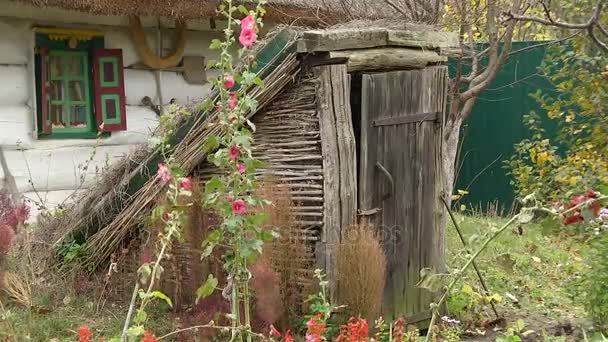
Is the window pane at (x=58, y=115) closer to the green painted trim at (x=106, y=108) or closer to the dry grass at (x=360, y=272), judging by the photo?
the green painted trim at (x=106, y=108)

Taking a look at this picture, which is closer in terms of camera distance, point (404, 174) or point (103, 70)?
point (404, 174)

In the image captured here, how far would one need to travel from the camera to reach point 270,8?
23.9ft

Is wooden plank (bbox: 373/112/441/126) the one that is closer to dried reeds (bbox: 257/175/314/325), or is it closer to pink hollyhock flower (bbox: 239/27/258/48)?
dried reeds (bbox: 257/175/314/325)

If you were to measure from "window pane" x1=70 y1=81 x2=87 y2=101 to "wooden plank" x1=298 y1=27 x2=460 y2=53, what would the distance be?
3.84m

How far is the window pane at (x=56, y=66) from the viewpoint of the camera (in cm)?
698

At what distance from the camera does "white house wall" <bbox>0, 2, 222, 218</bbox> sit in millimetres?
6562

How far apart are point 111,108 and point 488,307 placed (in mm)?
4033

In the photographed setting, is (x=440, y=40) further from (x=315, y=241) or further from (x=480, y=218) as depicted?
(x=480, y=218)

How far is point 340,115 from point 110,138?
12.7ft

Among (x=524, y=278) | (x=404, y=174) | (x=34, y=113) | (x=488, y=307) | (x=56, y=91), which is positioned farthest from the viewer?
(x=56, y=91)

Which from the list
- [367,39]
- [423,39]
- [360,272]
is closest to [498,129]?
[423,39]

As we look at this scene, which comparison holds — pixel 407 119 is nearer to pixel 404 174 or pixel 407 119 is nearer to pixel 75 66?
pixel 404 174

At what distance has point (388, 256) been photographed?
425 cm

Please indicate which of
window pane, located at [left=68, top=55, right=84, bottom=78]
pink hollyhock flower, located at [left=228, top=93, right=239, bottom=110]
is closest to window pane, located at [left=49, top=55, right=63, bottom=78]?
window pane, located at [left=68, top=55, right=84, bottom=78]
